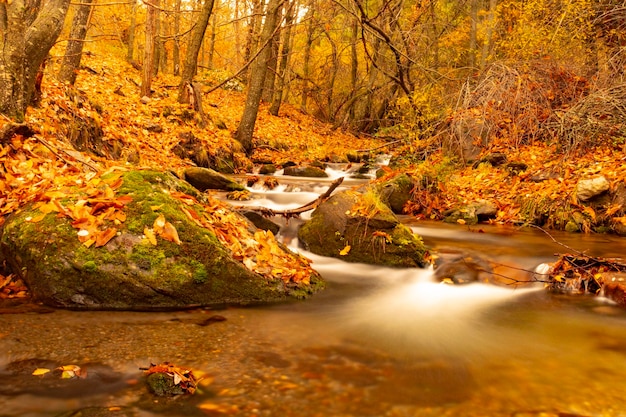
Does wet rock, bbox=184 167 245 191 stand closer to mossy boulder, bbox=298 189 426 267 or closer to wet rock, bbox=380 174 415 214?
wet rock, bbox=380 174 415 214

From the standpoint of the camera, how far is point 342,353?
3.42 m

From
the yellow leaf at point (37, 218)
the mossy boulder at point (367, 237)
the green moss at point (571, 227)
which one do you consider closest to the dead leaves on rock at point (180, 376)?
the yellow leaf at point (37, 218)

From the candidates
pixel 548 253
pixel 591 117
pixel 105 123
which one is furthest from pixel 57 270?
pixel 591 117

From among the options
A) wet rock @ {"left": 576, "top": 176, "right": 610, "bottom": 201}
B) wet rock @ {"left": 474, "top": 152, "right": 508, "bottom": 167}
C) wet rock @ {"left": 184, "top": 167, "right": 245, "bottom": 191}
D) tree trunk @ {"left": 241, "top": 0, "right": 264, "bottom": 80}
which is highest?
tree trunk @ {"left": 241, "top": 0, "right": 264, "bottom": 80}

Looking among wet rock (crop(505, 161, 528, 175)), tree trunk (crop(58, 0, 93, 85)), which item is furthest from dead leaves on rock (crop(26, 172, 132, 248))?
wet rock (crop(505, 161, 528, 175))

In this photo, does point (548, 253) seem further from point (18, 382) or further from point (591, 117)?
point (18, 382)

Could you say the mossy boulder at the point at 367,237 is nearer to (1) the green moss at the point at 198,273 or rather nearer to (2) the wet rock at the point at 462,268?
(2) the wet rock at the point at 462,268

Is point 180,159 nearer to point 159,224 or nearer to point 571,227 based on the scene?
point 159,224

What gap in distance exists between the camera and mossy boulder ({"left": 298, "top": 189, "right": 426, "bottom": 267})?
6.07 m

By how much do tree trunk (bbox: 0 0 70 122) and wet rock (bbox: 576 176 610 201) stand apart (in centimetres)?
837

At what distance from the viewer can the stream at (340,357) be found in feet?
8.54

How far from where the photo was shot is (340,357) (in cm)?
334

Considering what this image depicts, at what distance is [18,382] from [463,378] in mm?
2684

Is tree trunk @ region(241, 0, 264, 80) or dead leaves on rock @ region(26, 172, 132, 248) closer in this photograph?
dead leaves on rock @ region(26, 172, 132, 248)
